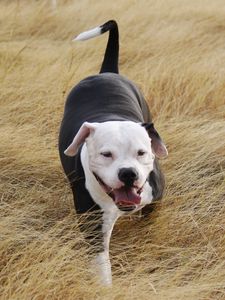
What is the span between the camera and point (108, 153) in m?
1.75

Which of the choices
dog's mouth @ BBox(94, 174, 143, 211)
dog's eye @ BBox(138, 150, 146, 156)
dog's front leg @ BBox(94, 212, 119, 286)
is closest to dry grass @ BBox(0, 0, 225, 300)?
dog's front leg @ BBox(94, 212, 119, 286)

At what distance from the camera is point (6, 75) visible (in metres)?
3.55

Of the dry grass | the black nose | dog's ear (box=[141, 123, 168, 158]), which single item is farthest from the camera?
dog's ear (box=[141, 123, 168, 158])

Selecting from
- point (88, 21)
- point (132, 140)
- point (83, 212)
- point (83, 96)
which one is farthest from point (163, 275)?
point (88, 21)

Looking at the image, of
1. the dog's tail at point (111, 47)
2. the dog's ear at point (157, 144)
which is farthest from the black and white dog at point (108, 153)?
the dog's tail at point (111, 47)

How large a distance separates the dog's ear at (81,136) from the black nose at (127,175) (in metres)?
0.21

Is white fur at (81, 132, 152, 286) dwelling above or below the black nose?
below

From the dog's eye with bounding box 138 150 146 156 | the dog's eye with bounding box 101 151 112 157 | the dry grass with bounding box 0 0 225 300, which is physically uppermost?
the dog's eye with bounding box 101 151 112 157

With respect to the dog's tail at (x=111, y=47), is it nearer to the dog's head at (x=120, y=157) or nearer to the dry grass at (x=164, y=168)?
the dry grass at (x=164, y=168)

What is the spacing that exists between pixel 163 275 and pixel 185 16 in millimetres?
3990

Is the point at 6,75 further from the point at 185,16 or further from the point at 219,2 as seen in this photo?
the point at 219,2

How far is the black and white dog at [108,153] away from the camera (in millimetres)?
1745

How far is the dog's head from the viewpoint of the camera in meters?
1.72

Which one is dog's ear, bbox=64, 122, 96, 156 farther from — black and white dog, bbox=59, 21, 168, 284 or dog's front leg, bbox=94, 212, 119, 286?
dog's front leg, bbox=94, 212, 119, 286
